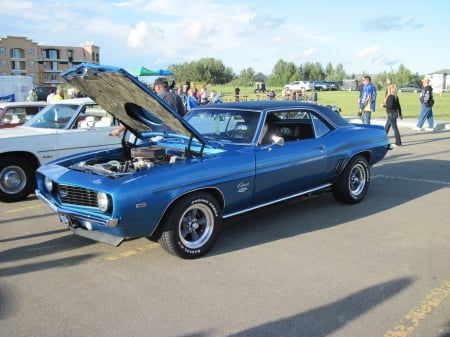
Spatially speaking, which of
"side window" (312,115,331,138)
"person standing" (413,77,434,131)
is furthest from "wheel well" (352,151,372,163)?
"person standing" (413,77,434,131)

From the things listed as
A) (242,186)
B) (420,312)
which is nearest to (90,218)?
(242,186)

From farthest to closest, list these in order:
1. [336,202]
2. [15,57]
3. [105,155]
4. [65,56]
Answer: [65,56]
[15,57]
[336,202]
[105,155]

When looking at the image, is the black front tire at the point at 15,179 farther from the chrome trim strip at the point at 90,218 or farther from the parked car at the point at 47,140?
the chrome trim strip at the point at 90,218

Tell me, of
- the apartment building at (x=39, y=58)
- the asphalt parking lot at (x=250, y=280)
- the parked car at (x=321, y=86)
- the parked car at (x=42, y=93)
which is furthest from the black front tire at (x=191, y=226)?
the apartment building at (x=39, y=58)

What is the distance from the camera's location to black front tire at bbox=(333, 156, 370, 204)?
608 centimetres

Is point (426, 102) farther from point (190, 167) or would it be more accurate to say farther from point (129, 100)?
point (190, 167)

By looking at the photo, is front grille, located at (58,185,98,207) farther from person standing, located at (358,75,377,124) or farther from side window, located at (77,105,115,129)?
person standing, located at (358,75,377,124)

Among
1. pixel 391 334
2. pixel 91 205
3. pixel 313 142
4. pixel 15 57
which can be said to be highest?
pixel 15 57

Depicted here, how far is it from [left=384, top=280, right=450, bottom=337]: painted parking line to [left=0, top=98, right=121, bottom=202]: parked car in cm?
567

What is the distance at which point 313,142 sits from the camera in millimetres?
5645

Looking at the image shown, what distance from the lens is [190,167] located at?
4.30m

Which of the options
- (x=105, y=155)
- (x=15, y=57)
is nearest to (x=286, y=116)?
(x=105, y=155)

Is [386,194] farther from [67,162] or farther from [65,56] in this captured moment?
[65,56]

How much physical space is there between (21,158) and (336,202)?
4.79 m
